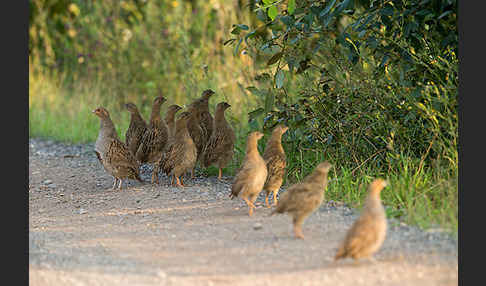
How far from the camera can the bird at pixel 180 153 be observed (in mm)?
7770

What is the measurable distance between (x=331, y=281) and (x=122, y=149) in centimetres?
398

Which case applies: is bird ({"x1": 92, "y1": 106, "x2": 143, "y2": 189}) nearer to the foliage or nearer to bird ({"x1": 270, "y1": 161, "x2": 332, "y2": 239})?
the foliage

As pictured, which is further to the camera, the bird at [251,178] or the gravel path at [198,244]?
the bird at [251,178]

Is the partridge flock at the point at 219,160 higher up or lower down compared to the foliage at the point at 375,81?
lower down

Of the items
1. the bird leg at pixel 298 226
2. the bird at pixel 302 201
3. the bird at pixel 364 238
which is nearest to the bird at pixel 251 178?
the bird at pixel 302 201

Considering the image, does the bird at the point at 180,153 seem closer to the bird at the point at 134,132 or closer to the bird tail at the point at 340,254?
the bird at the point at 134,132

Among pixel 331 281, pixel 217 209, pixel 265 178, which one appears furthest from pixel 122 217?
pixel 331 281

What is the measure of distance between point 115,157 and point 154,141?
0.72 meters

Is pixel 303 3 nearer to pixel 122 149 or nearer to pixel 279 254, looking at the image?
pixel 122 149

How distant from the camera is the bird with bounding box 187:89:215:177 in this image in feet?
27.8

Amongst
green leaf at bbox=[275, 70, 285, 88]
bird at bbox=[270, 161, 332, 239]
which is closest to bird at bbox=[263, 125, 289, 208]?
green leaf at bbox=[275, 70, 285, 88]

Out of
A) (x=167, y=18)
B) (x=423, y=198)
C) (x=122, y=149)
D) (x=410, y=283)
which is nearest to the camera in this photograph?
(x=410, y=283)

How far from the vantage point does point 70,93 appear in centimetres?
1354

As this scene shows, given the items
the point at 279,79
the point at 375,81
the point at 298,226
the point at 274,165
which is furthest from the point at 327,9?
the point at 298,226
